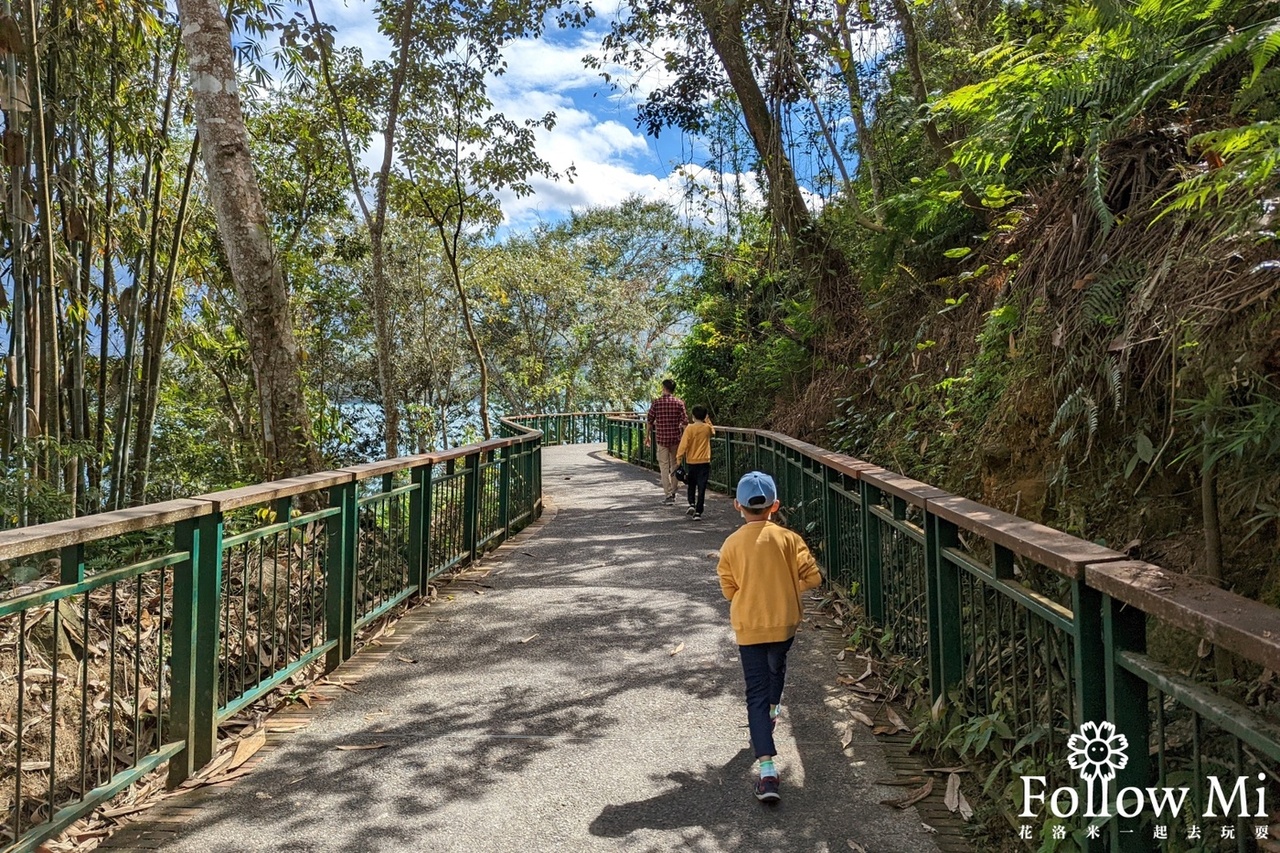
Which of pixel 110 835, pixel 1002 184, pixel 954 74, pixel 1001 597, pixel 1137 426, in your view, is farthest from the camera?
pixel 954 74

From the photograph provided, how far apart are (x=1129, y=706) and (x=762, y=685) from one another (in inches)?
62.8

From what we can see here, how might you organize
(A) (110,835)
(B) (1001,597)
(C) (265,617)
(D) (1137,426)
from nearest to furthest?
1. (A) (110,835)
2. (B) (1001,597)
3. (D) (1137,426)
4. (C) (265,617)

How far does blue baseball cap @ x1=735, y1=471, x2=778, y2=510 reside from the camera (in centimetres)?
372

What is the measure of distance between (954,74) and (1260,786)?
763 cm

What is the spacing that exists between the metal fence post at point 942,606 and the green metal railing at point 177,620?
3069 millimetres

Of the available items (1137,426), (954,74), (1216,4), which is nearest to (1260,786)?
(1137,426)

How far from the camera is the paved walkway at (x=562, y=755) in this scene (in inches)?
122

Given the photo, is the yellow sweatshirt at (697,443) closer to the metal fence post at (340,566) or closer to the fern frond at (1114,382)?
the metal fence post at (340,566)

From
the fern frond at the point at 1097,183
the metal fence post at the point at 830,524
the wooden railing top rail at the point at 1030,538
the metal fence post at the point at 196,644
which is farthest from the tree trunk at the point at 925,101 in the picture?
the metal fence post at the point at 196,644

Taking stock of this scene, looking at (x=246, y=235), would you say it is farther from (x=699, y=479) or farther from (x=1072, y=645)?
(x=699, y=479)

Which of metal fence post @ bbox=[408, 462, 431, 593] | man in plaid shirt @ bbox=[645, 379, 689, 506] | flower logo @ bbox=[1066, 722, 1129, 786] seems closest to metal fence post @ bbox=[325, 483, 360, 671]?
metal fence post @ bbox=[408, 462, 431, 593]

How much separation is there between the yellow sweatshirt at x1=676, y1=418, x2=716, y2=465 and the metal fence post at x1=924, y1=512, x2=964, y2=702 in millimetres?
7034

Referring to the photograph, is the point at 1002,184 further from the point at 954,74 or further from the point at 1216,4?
the point at 1216,4

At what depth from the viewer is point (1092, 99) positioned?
4.85m
